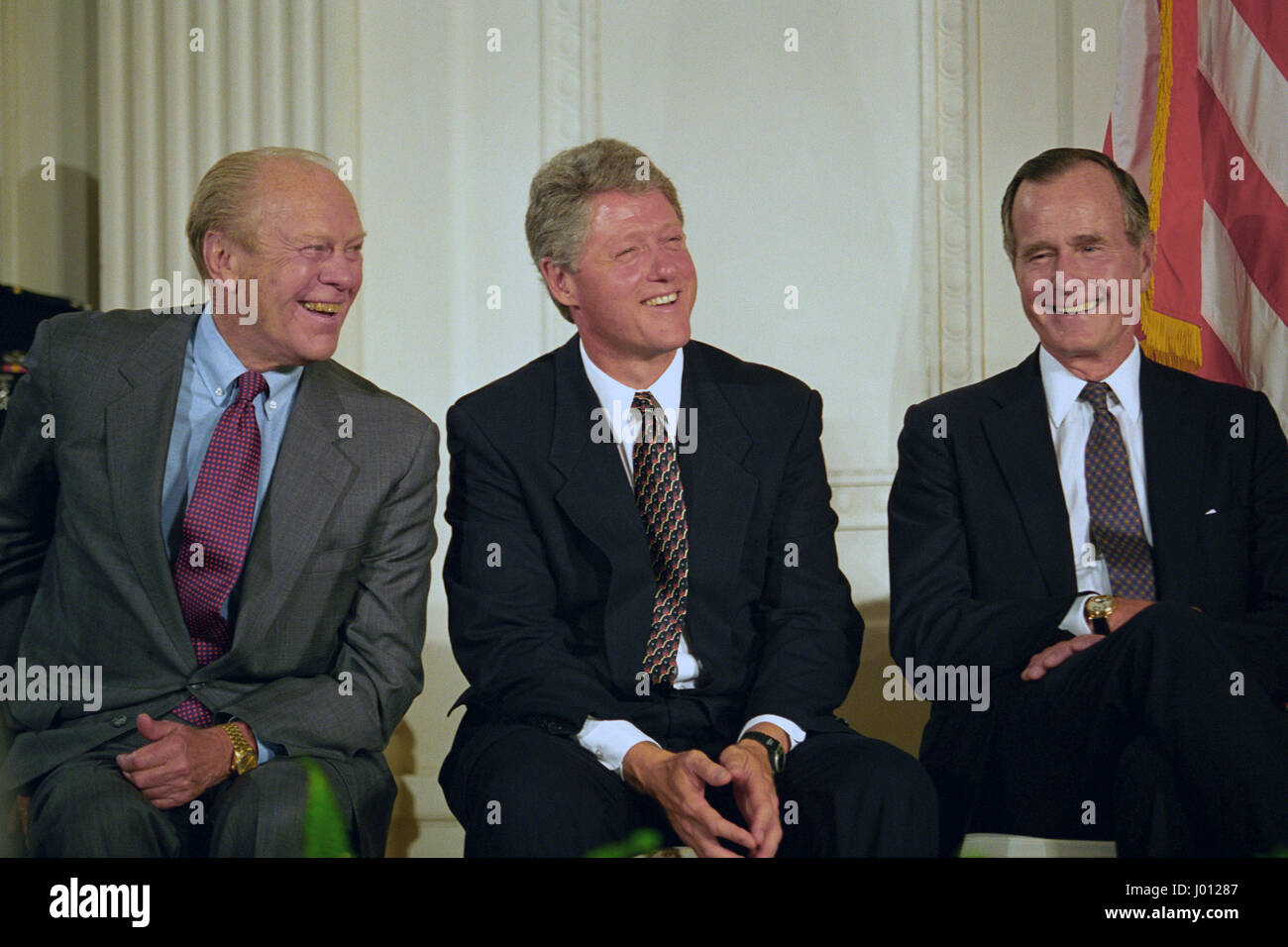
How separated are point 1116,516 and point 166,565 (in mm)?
1568

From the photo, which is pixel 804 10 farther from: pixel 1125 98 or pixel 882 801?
pixel 882 801

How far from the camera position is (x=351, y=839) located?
1.95 metres

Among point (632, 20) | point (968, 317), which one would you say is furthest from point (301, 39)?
point (968, 317)

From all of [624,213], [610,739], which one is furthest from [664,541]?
[624,213]

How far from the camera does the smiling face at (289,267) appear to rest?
219 centimetres

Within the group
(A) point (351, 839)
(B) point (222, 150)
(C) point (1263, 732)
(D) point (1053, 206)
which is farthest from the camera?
(B) point (222, 150)

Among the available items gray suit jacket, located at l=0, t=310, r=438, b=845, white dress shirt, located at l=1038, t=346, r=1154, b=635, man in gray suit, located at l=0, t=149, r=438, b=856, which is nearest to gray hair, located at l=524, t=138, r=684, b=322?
man in gray suit, located at l=0, t=149, r=438, b=856

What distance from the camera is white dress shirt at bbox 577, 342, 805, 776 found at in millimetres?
1986

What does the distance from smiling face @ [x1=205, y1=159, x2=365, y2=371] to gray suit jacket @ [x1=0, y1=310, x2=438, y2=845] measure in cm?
8

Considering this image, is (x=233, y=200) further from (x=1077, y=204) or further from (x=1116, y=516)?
(x=1116, y=516)

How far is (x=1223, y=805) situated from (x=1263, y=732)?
0.38 feet

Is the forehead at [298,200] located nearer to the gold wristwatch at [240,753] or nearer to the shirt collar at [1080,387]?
the gold wristwatch at [240,753]

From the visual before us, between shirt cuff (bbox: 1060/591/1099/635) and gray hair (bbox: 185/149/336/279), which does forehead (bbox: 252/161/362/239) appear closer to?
gray hair (bbox: 185/149/336/279)

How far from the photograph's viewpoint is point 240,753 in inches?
76.8
